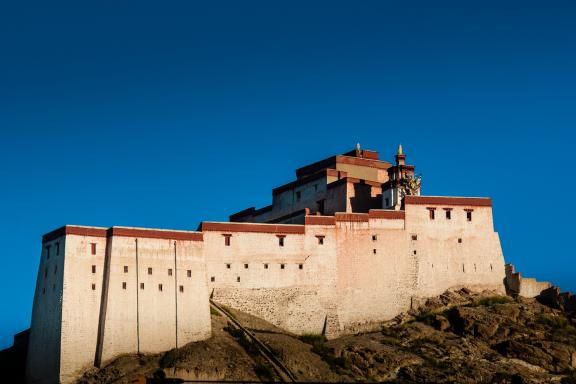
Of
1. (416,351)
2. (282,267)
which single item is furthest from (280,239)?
(416,351)

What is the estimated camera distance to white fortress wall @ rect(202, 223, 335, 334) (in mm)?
85750

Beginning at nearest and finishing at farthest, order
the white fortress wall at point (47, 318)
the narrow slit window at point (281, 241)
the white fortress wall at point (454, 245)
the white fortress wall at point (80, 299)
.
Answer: the white fortress wall at point (80, 299) → the white fortress wall at point (47, 318) → the narrow slit window at point (281, 241) → the white fortress wall at point (454, 245)

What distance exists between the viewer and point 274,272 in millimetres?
87312

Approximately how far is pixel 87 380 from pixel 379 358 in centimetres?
2001

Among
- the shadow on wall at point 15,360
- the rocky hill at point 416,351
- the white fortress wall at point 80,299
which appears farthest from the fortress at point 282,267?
the shadow on wall at point 15,360

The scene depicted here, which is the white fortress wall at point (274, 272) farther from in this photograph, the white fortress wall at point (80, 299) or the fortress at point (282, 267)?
the white fortress wall at point (80, 299)

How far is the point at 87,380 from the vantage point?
7625 centimetres

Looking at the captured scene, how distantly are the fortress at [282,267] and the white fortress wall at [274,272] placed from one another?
74 mm

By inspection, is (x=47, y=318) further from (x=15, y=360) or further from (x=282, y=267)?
(x=282, y=267)

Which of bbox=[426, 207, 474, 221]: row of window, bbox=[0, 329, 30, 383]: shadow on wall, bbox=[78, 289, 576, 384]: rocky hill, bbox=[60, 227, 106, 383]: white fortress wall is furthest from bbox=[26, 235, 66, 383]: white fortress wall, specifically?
bbox=[426, 207, 474, 221]: row of window

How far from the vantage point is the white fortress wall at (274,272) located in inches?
3376

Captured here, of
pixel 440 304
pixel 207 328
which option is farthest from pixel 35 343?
pixel 440 304

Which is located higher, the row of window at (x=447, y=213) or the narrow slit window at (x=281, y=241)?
the row of window at (x=447, y=213)

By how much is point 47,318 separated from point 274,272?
17138mm
